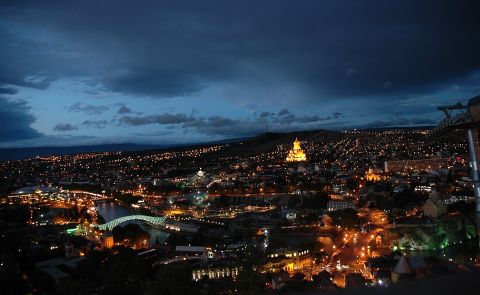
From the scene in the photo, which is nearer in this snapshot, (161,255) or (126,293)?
(126,293)

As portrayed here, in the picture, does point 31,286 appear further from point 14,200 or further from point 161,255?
point 14,200

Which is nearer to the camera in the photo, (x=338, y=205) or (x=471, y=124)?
(x=471, y=124)

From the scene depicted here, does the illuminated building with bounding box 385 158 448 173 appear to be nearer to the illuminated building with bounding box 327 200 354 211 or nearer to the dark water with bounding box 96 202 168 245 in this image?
the illuminated building with bounding box 327 200 354 211

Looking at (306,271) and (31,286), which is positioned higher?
(31,286)

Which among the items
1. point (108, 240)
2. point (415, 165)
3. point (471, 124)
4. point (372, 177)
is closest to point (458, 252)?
point (471, 124)

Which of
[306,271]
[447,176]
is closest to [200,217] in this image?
[306,271]

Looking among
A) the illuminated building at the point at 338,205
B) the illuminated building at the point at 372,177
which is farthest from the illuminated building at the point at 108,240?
the illuminated building at the point at 372,177

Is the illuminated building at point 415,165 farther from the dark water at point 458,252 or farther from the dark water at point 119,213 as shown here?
the dark water at point 458,252

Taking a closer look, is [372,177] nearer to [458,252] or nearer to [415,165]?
[415,165]
